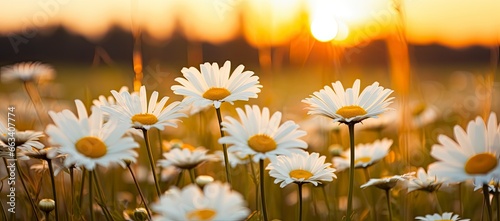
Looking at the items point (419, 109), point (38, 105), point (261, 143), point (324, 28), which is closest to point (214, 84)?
point (261, 143)

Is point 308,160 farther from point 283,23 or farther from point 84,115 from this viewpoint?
point 283,23

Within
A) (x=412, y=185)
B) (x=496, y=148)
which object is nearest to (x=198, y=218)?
(x=496, y=148)

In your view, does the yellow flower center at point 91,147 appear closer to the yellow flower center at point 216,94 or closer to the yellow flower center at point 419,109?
the yellow flower center at point 216,94

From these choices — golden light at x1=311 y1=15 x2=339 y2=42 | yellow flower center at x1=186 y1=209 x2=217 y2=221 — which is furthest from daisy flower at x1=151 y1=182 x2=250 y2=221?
golden light at x1=311 y1=15 x2=339 y2=42

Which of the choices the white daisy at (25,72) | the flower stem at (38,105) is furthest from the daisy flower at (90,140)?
the white daisy at (25,72)

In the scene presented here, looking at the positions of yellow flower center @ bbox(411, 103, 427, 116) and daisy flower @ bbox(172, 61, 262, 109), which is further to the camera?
yellow flower center @ bbox(411, 103, 427, 116)

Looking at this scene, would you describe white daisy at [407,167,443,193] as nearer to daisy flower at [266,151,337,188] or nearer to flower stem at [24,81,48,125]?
daisy flower at [266,151,337,188]
